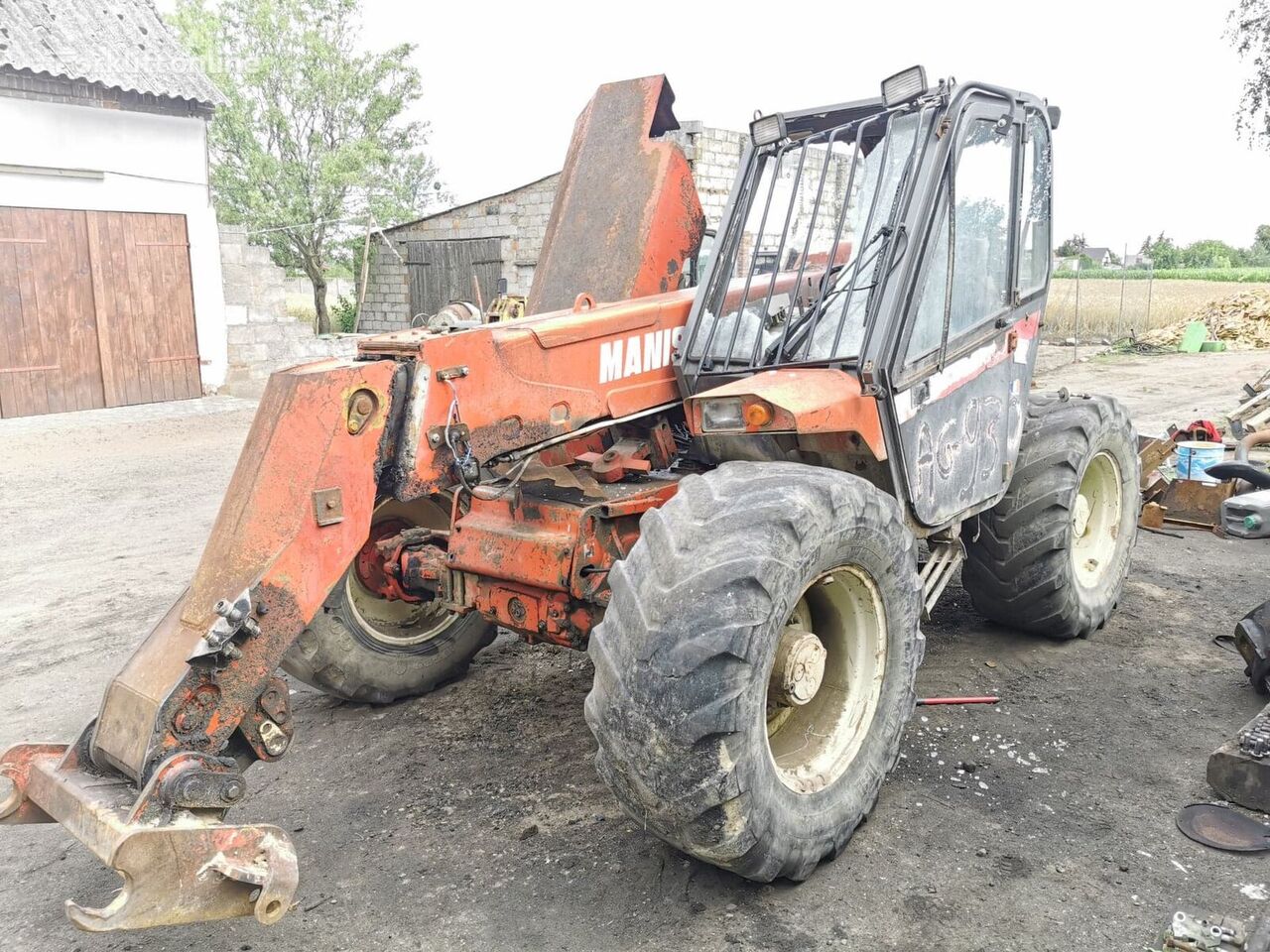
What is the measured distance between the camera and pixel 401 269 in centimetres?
2128

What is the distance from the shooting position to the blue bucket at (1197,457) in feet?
24.9

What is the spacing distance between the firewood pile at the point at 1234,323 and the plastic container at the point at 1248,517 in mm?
19505

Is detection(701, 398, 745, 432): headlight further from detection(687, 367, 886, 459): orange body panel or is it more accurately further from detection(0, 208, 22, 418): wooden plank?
detection(0, 208, 22, 418): wooden plank

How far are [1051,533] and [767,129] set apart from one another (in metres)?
2.28

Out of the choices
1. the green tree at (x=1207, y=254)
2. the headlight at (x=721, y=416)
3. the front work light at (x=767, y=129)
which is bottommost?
the headlight at (x=721, y=416)

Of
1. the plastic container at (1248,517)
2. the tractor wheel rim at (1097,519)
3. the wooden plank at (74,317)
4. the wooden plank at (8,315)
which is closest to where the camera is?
the plastic container at (1248,517)

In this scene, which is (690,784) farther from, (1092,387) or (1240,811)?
(1092,387)

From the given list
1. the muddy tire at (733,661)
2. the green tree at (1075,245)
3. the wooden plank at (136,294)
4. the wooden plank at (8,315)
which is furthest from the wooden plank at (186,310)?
the green tree at (1075,245)

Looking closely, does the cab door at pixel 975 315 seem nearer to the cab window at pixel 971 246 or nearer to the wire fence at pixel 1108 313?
the cab window at pixel 971 246

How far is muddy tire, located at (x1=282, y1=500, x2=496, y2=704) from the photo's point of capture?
14.7 ft

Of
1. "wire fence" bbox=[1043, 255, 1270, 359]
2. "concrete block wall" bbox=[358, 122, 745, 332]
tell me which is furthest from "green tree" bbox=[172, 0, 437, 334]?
Answer: "wire fence" bbox=[1043, 255, 1270, 359]

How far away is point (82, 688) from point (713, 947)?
11.7ft

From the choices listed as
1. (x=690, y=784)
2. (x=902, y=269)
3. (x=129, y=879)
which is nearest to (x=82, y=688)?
(x=129, y=879)

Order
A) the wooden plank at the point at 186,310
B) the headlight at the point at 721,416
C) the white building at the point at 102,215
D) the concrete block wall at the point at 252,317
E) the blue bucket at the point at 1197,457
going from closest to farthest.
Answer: the headlight at the point at 721,416 < the blue bucket at the point at 1197,457 < the white building at the point at 102,215 < the wooden plank at the point at 186,310 < the concrete block wall at the point at 252,317
